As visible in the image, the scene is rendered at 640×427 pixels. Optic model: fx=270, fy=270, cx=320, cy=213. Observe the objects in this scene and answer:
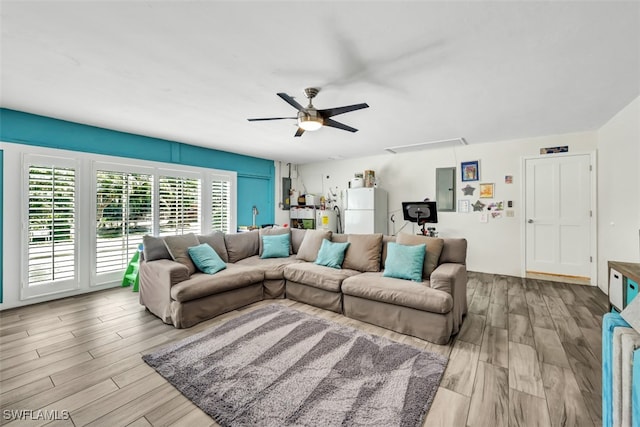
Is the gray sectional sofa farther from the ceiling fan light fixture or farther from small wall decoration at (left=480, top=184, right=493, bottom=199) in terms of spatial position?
small wall decoration at (left=480, top=184, right=493, bottom=199)

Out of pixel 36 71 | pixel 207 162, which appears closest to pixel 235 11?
pixel 36 71

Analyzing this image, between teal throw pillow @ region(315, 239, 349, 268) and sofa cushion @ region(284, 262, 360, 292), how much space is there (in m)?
0.08

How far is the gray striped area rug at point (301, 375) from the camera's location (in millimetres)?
1594

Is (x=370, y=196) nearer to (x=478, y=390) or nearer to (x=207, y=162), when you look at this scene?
(x=207, y=162)

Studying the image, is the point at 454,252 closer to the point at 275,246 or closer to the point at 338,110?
the point at 338,110

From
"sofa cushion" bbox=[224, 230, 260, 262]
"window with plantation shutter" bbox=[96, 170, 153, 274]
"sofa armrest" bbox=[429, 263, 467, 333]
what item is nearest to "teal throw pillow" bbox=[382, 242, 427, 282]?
"sofa armrest" bbox=[429, 263, 467, 333]

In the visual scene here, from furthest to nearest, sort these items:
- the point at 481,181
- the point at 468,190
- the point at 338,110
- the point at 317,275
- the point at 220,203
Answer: the point at 220,203
the point at 468,190
the point at 481,181
the point at 317,275
the point at 338,110

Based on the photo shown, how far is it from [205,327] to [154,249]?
121 cm

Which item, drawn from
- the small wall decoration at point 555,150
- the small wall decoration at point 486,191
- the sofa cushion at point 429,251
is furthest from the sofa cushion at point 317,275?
the small wall decoration at point 555,150

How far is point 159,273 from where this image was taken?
114 inches

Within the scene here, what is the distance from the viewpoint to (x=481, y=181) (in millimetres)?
4809

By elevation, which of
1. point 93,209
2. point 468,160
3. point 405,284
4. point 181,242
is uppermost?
point 468,160

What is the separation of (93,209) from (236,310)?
255cm

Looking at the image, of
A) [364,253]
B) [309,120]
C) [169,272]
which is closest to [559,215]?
[364,253]
